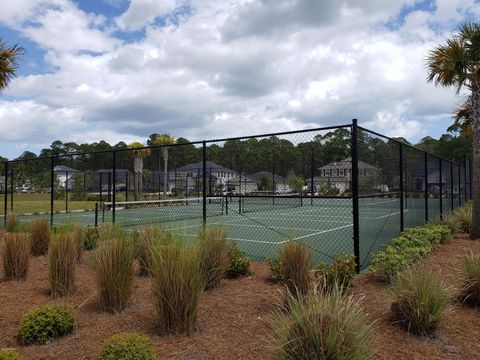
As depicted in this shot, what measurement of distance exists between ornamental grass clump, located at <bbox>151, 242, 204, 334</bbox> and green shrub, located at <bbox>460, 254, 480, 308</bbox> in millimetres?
3112

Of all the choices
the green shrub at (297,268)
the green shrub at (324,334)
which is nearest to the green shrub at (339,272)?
the green shrub at (297,268)

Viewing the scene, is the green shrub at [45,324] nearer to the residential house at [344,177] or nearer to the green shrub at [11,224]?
the residential house at [344,177]

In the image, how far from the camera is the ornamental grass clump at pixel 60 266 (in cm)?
544

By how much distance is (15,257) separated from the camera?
20.9ft

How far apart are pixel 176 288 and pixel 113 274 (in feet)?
3.40

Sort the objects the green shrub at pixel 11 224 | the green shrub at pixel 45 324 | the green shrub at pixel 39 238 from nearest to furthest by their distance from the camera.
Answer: the green shrub at pixel 45 324
the green shrub at pixel 39 238
the green shrub at pixel 11 224

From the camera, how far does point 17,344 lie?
405 cm

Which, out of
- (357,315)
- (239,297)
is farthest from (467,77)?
(357,315)

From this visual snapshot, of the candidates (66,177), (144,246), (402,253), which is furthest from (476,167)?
(66,177)

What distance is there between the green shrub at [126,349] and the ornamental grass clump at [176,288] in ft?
2.36

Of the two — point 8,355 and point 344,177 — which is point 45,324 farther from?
point 344,177

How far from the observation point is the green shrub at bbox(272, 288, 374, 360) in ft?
9.70

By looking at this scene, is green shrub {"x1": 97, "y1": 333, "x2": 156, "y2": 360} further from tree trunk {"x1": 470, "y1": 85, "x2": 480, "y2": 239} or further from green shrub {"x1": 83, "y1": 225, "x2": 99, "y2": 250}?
tree trunk {"x1": 470, "y1": 85, "x2": 480, "y2": 239}

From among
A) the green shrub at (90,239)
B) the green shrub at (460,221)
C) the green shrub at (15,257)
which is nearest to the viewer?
the green shrub at (15,257)
